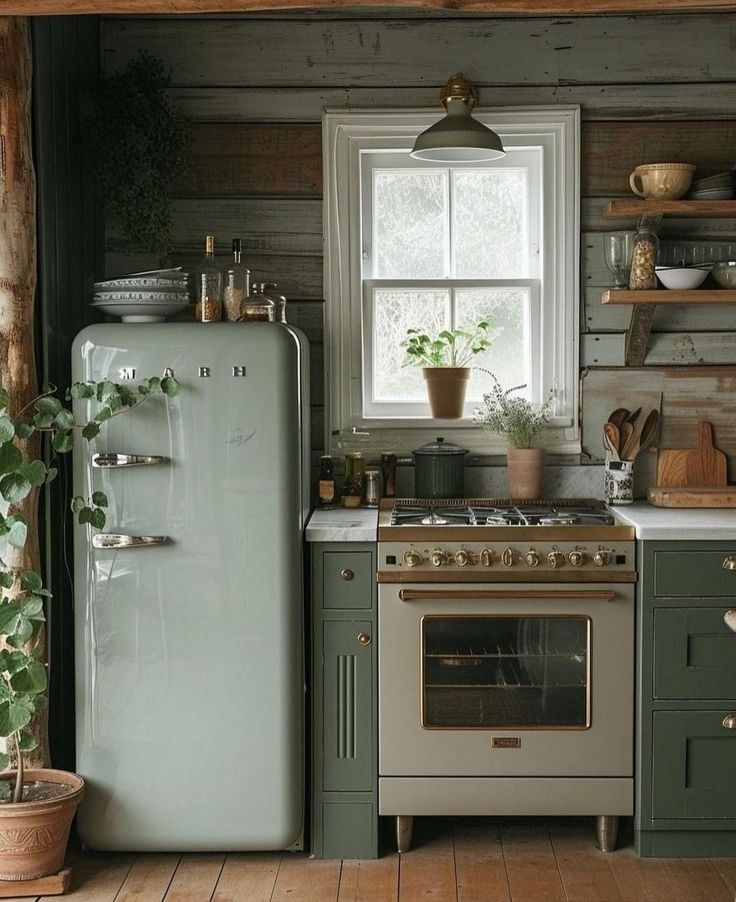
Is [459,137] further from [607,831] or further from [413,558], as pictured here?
[607,831]

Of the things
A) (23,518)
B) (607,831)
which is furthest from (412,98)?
(607,831)

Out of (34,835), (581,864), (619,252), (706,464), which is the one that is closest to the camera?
(34,835)

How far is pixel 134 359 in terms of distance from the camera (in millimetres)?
3141

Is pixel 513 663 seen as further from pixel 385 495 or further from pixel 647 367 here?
pixel 647 367

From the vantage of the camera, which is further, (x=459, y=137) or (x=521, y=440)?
(x=521, y=440)

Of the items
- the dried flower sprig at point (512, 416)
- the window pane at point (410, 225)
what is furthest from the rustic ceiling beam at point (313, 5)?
the dried flower sprig at point (512, 416)

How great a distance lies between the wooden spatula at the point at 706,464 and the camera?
382 cm

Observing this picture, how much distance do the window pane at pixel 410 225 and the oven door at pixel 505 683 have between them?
121 centimetres

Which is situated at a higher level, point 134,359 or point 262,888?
point 134,359

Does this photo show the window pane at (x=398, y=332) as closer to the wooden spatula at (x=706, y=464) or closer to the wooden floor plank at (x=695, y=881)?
the wooden spatula at (x=706, y=464)

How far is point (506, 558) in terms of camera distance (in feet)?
10.6

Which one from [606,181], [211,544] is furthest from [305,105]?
[211,544]

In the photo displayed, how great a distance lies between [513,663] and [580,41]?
6.74ft

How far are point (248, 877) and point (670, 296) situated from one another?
2153 mm
